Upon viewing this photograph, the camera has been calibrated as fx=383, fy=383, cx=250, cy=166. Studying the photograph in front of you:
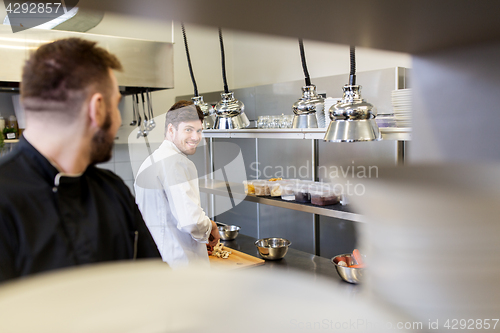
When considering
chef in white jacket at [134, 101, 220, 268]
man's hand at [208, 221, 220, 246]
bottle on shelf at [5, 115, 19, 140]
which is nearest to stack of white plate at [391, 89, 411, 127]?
chef in white jacket at [134, 101, 220, 268]

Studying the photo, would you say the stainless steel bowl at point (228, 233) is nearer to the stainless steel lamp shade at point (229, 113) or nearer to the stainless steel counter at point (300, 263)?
the stainless steel counter at point (300, 263)

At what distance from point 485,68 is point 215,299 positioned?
263 mm

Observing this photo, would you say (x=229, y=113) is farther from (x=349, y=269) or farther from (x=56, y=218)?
(x=56, y=218)

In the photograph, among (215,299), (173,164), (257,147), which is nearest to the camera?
(215,299)

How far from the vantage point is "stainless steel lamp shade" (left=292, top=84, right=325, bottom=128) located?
1.49 m

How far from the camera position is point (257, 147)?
2.97 meters

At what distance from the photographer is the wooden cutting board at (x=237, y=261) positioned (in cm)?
180

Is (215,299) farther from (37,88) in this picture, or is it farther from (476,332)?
(37,88)

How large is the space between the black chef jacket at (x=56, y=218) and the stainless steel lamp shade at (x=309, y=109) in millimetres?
1218

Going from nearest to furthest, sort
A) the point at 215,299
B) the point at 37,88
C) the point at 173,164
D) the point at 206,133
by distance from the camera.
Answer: the point at 215,299 < the point at 37,88 < the point at 173,164 < the point at 206,133

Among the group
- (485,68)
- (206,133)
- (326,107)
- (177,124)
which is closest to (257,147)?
(206,133)

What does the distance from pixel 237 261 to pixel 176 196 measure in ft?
1.43

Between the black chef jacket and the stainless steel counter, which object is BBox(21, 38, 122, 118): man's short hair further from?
the stainless steel counter

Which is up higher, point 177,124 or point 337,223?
point 177,124
